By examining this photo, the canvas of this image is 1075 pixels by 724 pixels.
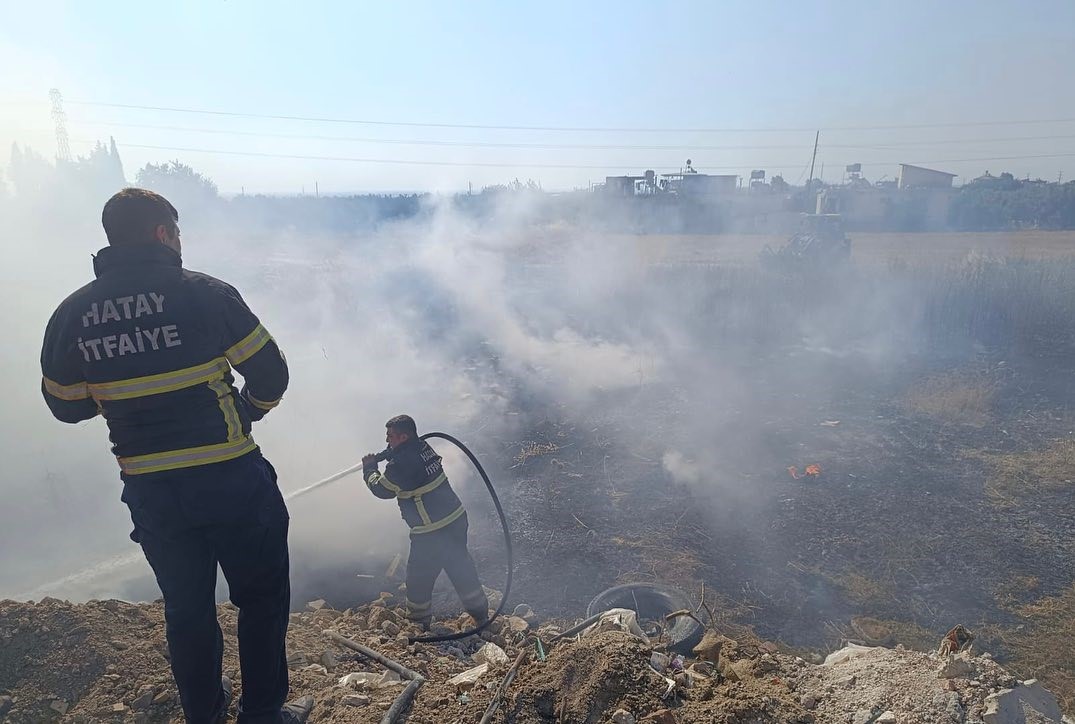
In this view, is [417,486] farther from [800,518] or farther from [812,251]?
[812,251]

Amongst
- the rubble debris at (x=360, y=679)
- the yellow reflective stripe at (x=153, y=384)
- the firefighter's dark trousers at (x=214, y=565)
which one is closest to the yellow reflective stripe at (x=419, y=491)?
the rubble debris at (x=360, y=679)

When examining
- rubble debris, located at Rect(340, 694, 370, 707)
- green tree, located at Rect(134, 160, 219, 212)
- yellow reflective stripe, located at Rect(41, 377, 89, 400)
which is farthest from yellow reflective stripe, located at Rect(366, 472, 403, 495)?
green tree, located at Rect(134, 160, 219, 212)

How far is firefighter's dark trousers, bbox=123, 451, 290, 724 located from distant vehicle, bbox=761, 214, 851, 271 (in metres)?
18.7

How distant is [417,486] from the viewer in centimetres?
420

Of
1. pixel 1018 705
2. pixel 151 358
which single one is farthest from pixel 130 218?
pixel 1018 705

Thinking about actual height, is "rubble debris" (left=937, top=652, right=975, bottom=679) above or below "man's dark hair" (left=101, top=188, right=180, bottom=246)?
below

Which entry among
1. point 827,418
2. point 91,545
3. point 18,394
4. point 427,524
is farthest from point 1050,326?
point 18,394

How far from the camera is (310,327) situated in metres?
11.8

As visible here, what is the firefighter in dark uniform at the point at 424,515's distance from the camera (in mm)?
4188

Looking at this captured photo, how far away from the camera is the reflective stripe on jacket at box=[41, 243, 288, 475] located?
2135mm

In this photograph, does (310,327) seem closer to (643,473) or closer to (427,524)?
(643,473)

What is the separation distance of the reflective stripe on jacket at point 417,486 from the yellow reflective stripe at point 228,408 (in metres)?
1.94

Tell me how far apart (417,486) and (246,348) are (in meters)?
2.13

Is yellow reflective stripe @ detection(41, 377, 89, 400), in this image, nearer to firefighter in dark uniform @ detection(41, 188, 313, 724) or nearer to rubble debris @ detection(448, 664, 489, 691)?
firefighter in dark uniform @ detection(41, 188, 313, 724)
